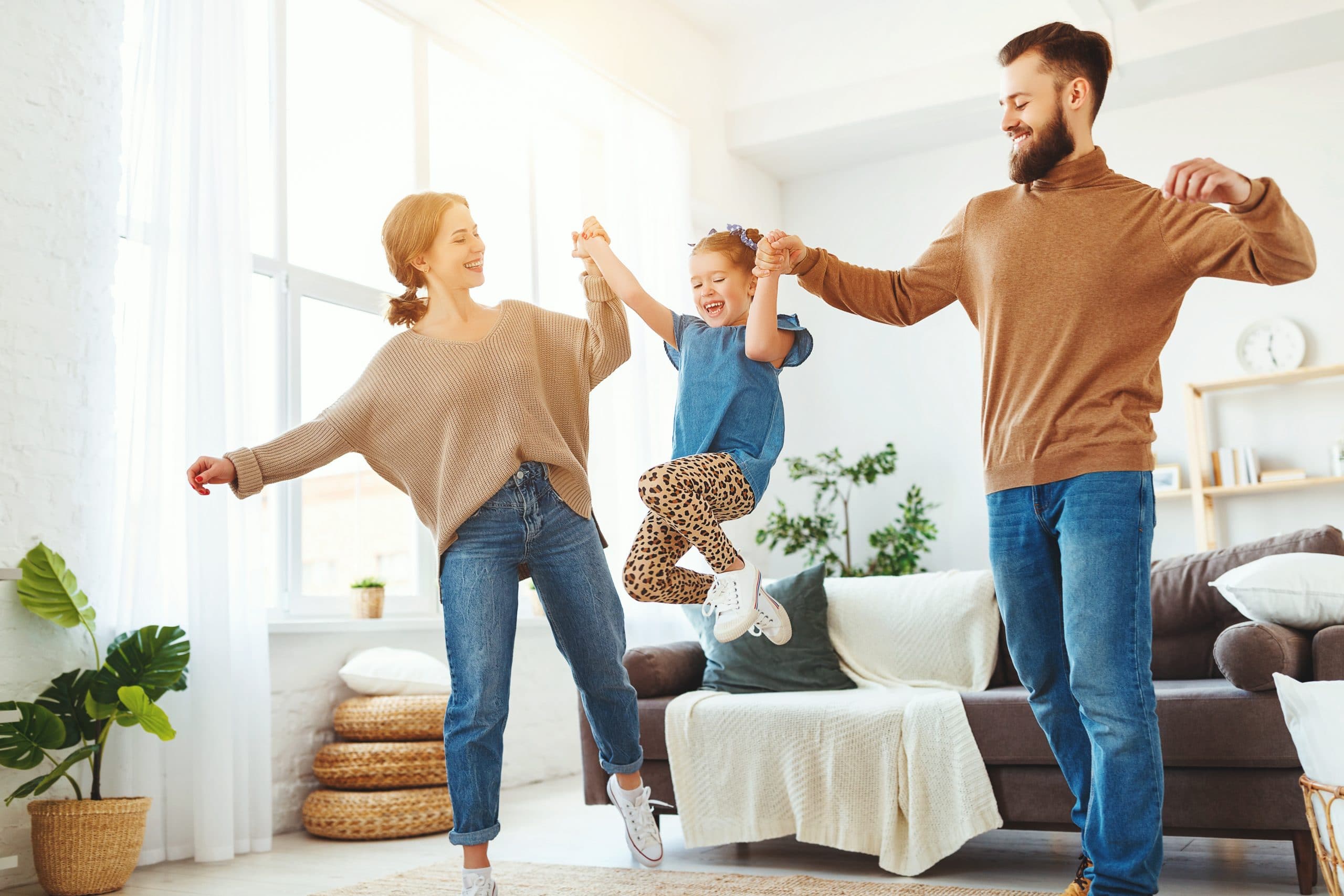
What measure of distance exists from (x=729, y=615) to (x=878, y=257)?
4.70m

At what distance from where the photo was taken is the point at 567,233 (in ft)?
19.1

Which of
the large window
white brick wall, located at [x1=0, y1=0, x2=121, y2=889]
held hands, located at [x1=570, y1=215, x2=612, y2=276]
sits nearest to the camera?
held hands, located at [x1=570, y1=215, x2=612, y2=276]

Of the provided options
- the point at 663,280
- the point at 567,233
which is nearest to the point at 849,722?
the point at 663,280

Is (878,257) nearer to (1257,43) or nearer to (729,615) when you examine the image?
(1257,43)

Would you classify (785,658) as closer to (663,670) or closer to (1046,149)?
(663,670)

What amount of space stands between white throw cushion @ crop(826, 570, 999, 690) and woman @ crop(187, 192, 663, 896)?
113 cm

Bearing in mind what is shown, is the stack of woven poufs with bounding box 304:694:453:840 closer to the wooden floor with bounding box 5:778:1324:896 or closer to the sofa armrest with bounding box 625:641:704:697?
the wooden floor with bounding box 5:778:1324:896

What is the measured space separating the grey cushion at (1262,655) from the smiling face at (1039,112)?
1.21 metres

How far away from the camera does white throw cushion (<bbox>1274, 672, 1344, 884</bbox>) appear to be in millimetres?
1996

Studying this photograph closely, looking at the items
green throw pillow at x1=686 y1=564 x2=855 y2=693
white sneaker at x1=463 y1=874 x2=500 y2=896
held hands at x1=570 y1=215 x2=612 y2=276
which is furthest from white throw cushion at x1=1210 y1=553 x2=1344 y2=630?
white sneaker at x1=463 y1=874 x2=500 y2=896

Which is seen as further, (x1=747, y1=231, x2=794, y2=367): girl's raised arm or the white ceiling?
the white ceiling

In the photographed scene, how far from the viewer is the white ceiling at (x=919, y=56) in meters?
5.44

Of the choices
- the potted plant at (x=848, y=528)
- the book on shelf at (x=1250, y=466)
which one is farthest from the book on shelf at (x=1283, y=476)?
the potted plant at (x=848, y=528)

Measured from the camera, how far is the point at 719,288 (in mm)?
2631
